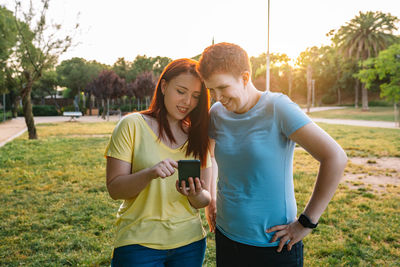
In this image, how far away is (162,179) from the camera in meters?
1.93

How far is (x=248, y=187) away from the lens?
1.76 m

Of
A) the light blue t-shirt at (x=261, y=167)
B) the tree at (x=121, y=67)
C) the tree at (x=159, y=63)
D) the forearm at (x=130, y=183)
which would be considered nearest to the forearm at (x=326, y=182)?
the light blue t-shirt at (x=261, y=167)

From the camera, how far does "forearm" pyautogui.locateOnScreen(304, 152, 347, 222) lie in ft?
5.18

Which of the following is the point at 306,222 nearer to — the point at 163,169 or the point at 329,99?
the point at 163,169

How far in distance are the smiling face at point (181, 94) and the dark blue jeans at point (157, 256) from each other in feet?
2.70

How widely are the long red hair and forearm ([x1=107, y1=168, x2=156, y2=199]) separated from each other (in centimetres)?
30

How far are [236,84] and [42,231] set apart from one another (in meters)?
4.21

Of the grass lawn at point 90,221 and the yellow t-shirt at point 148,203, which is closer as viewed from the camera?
the yellow t-shirt at point 148,203

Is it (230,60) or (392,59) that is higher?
(392,59)

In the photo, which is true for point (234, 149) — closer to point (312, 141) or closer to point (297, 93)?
point (312, 141)

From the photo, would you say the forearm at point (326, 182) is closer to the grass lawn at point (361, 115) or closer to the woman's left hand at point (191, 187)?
the woman's left hand at point (191, 187)

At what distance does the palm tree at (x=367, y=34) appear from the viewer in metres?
43.2

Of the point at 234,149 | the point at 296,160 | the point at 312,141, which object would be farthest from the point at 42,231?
the point at 296,160

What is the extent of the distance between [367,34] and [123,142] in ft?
163
